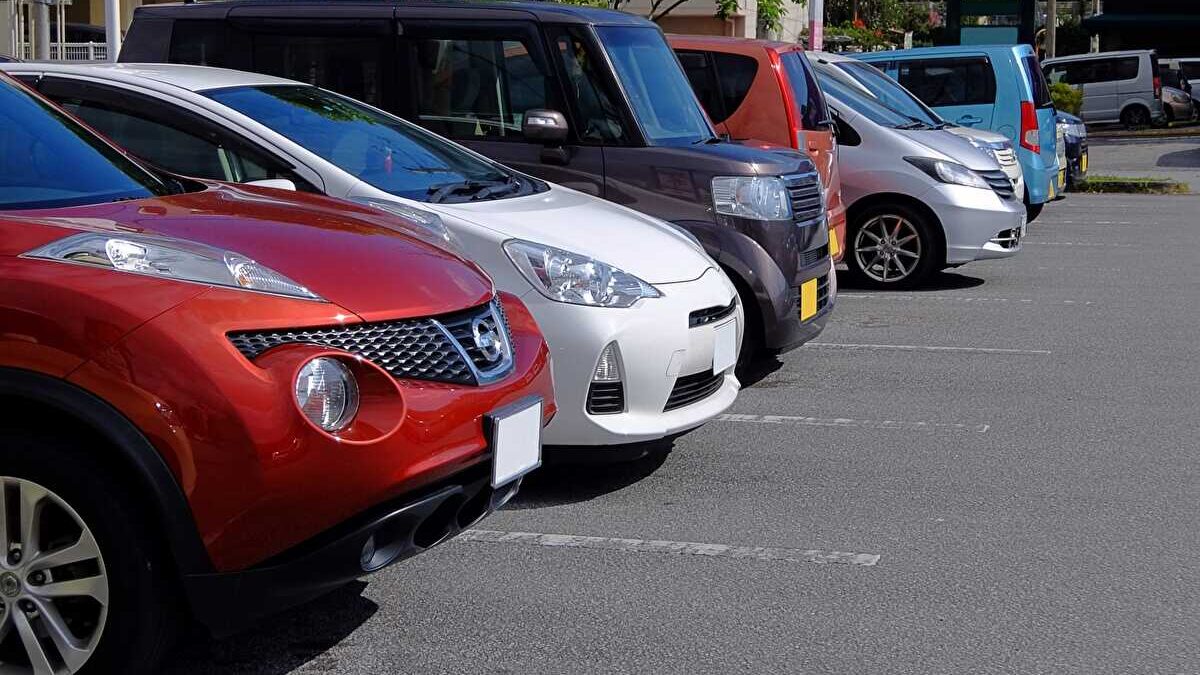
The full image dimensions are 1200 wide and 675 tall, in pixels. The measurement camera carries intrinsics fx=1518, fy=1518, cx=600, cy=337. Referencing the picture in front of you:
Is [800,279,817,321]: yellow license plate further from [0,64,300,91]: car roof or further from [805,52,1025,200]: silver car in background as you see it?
[805,52,1025,200]: silver car in background

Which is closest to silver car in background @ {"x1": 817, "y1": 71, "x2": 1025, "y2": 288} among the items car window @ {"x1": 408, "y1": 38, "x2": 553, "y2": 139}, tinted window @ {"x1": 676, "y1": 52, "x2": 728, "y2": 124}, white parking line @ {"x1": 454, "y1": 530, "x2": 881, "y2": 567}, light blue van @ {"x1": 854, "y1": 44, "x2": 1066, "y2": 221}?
tinted window @ {"x1": 676, "y1": 52, "x2": 728, "y2": 124}

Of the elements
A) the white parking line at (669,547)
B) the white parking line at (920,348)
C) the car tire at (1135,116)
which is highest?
the car tire at (1135,116)

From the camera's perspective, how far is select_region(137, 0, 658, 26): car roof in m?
7.33

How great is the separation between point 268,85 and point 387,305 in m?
2.81

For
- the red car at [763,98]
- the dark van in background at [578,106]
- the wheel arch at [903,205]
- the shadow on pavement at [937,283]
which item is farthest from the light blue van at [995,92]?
the dark van in background at [578,106]

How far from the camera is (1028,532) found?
521cm

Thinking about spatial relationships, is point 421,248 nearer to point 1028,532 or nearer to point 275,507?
point 275,507

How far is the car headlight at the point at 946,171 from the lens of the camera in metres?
11.2

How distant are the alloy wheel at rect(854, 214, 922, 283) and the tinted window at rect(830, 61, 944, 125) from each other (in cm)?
120

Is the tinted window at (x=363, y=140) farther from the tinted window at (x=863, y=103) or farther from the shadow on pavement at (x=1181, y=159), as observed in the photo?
the shadow on pavement at (x=1181, y=159)

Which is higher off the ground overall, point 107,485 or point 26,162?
point 26,162

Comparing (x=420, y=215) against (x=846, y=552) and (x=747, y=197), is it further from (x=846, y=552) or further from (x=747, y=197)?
(x=747, y=197)

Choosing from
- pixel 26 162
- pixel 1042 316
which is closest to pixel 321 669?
pixel 26 162

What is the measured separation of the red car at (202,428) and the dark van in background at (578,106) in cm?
330
